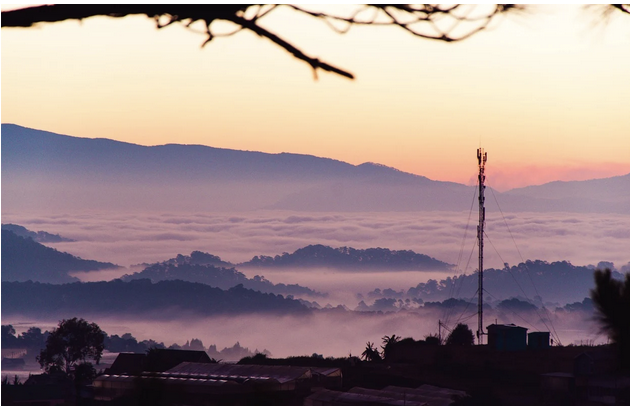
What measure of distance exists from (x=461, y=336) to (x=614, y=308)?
195 feet

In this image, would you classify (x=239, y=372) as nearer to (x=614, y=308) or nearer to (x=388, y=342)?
(x=388, y=342)

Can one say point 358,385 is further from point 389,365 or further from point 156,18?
point 156,18

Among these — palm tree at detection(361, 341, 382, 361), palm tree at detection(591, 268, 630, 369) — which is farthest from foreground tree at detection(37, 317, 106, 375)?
palm tree at detection(591, 268, 630, 369)

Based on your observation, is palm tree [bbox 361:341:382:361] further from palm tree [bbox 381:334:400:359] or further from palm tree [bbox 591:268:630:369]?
palm tree [bbox 591:268:630:369]

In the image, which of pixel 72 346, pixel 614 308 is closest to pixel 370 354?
pixel 72 346

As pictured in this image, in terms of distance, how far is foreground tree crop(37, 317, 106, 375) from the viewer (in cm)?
9006

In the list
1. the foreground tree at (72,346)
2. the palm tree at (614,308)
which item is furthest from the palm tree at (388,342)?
the palm tree at (614,308)

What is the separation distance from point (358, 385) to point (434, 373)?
6.36 meters

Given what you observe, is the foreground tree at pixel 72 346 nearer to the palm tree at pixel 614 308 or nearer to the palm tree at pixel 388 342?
the palm tree at pixel 388 342

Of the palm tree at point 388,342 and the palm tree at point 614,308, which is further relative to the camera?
the palm tree at point 388,342

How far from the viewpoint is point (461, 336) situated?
222 feet

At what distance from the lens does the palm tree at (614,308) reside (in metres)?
9.36

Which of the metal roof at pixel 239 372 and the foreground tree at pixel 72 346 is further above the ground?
the foreground tree at pixel 72 346

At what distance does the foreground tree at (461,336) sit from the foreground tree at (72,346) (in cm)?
3793
